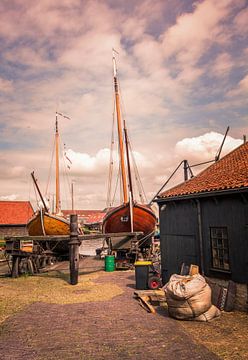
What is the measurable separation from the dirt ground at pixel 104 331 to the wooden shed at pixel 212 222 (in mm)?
1895

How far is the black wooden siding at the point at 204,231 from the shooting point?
980 cm

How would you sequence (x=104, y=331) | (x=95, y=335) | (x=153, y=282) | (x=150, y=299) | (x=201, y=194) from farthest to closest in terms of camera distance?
(x=153, y=282), (x=201, y=194), (x=150, y=299), (x=104, y=331), (x=95, y=335)

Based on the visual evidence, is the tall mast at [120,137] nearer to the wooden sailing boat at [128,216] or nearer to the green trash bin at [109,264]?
the wooden sailing boat at [128,216]

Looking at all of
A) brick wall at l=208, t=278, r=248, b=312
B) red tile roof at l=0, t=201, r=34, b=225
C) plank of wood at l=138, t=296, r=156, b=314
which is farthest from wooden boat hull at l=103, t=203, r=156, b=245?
red tile roof at l=0, t=201, r=34, b=225

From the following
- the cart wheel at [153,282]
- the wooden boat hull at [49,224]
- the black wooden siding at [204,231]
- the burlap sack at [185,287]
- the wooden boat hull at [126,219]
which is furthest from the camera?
the wooden boat hull at [49,224]

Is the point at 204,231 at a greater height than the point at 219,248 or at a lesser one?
greater

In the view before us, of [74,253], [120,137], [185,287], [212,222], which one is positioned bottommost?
[185,287]

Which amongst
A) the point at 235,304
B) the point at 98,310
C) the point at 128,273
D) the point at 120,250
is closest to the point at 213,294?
the point at 235,304

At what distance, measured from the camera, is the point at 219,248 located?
10.8 metres

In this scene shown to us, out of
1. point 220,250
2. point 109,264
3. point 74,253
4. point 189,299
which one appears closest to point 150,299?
point 189,299

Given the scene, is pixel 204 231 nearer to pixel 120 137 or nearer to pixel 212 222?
pixel 212 222

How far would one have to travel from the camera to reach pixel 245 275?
9.55 metres

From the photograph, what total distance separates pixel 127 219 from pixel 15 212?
98.1 ft

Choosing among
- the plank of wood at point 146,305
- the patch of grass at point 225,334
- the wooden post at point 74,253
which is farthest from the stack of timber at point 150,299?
the wooden post at point 74,253
